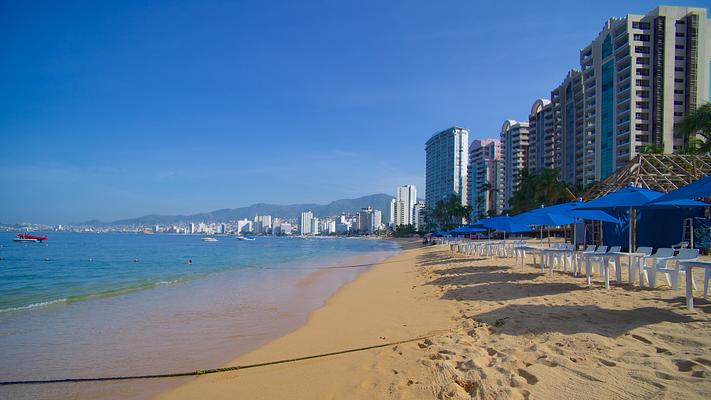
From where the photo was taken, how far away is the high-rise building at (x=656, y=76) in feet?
184

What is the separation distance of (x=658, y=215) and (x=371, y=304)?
12705 millimetres

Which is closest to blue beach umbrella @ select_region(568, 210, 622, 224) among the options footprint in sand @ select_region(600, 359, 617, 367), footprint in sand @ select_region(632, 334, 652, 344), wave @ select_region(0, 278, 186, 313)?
footprint in sand @ select_region(632, 334, 652, 344)

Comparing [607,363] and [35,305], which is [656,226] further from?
[35,305]

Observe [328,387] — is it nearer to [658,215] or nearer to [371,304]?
[371,304]

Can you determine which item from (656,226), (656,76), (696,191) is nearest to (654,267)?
(696,191)

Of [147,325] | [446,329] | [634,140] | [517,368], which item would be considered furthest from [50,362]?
[634,140]

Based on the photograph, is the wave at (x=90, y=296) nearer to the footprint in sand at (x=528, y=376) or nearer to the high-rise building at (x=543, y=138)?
the footprint in sand at (x=528, y=376)

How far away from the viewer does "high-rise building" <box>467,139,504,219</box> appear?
4541 inches

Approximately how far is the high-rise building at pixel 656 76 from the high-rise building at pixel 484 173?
50.7 metres

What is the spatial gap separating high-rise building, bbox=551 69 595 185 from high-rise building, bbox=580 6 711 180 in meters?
6.21

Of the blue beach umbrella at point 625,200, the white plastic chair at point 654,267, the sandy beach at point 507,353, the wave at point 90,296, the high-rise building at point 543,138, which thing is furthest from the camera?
the high-rise building at point 543,138

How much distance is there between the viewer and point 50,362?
589 centimetres

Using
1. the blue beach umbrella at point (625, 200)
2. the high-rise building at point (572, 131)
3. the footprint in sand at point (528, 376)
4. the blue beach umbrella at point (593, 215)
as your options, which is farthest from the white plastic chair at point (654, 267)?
the high-rise building at point (572, 131)

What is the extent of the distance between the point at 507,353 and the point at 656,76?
6805 centimetres
